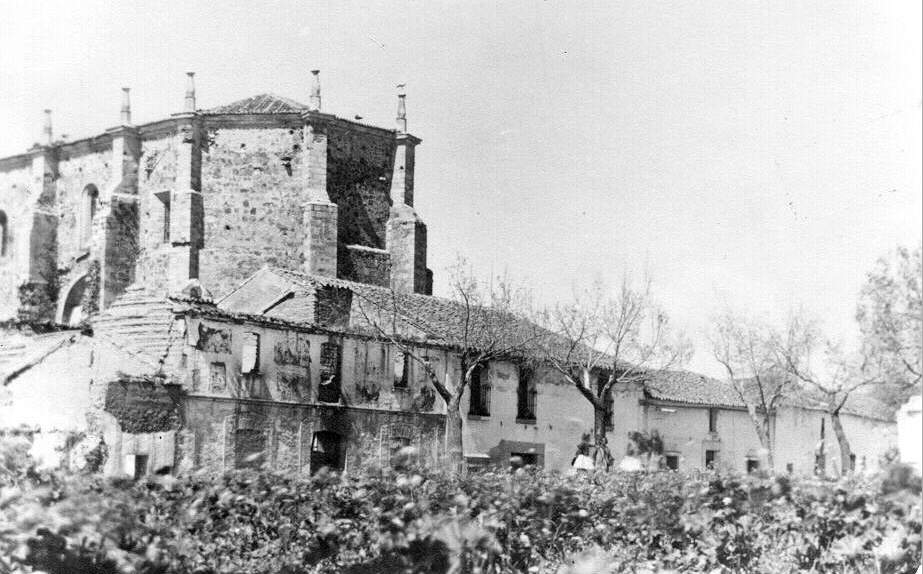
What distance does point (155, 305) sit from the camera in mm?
17922

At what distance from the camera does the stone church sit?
17016 mm

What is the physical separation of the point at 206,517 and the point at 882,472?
14.2ft

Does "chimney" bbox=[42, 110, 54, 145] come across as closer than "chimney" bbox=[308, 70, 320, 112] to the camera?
No

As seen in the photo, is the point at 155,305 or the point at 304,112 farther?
the point at 304,112

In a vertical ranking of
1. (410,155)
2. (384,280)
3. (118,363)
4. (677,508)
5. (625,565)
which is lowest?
(625,565)

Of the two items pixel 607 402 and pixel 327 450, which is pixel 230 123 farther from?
pixel 607 402

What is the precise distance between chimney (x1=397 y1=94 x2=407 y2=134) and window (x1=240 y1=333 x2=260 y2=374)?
13730 mm

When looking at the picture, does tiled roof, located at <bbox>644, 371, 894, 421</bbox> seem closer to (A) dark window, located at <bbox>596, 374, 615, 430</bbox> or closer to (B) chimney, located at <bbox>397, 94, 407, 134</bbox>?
(A) dark window, located at <bbox>596, 374, 615, 430</bbox>

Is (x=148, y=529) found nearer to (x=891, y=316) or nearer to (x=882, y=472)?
(x=882, y=472)

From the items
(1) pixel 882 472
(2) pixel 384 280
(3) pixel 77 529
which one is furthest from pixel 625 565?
(2) pixel 384 280

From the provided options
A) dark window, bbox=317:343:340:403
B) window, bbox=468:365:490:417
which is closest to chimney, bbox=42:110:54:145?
dark window, bbox=317:343:340:403

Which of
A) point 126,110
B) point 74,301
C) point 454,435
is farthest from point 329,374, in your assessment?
point 126,110

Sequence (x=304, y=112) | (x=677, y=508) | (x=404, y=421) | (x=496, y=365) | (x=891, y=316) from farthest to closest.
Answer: (x=304, y=112) → (x=496, y=365) → (x=404, y=421) → (x=891, y=316) → (x=677, y=508)

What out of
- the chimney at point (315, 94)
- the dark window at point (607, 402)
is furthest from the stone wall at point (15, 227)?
the dark window at point (607, 402)
